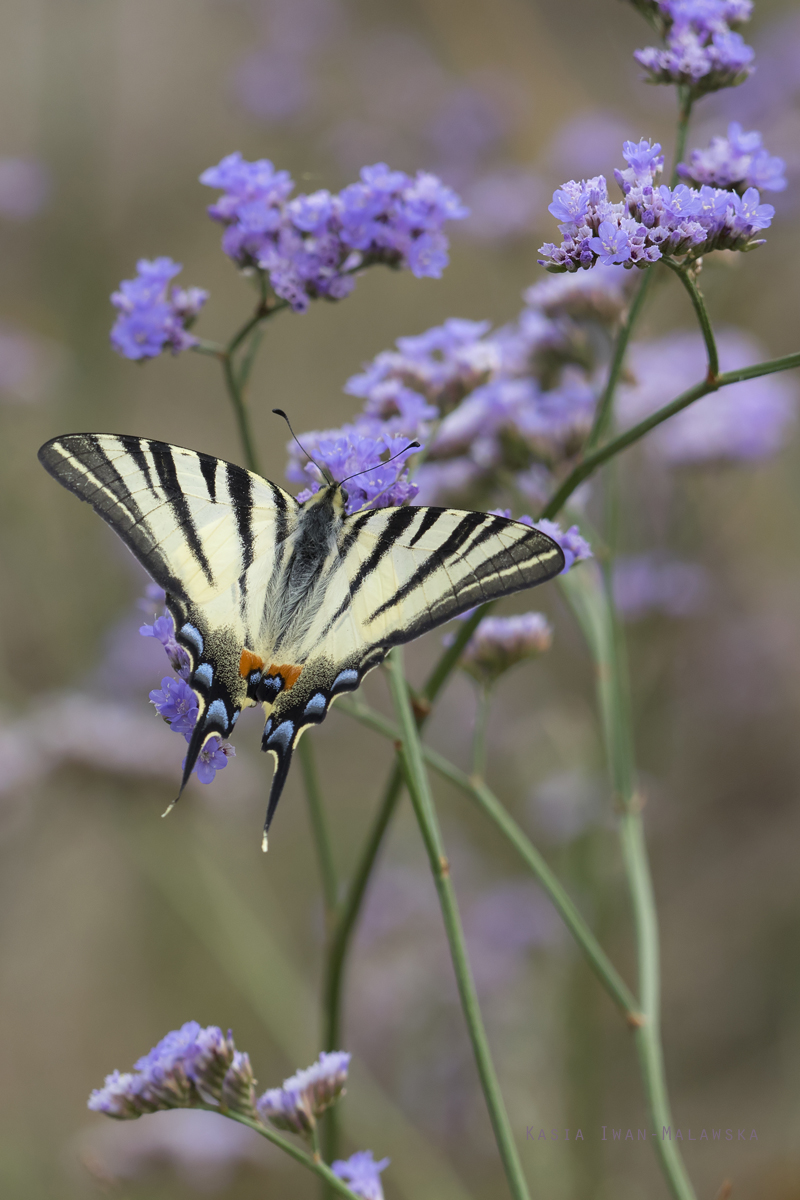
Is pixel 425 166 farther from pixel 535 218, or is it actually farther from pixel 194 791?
pixel 194 791

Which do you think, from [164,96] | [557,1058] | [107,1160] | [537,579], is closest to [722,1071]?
[557,1058]

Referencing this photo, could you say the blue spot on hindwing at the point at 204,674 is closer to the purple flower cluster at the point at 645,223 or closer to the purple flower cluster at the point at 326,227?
the purple flower cluster at the point at 326,227

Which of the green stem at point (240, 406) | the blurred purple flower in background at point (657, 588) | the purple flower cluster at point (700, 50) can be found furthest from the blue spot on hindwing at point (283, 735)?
the blurred purple flower in background at point (657, 588)

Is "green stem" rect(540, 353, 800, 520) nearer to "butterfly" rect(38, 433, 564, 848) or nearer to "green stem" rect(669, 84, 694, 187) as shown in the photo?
"butterfly" rect(38, 433, 564, 848)

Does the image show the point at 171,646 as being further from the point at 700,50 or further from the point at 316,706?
the point at 700,50

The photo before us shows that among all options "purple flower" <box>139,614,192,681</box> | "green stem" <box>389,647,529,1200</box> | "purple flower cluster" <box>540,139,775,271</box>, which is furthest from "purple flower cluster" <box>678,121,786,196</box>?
"purple flower" <box>139,614,192,681</box>

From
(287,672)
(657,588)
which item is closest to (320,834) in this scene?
(287,672)
